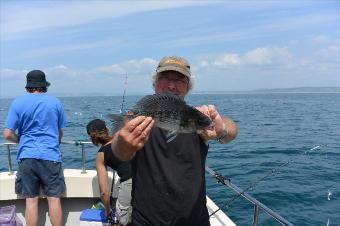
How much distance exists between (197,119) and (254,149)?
16943mm

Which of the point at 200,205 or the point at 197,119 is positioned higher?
the point at 197,119

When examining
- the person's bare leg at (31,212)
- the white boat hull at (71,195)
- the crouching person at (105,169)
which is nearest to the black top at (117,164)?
the crouching person at (105,169)

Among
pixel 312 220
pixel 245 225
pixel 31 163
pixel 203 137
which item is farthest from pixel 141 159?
pixel 312 220

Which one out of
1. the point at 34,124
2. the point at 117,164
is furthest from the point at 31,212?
the point at 117,164

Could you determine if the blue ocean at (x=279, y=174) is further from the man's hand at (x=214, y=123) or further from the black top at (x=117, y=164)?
the man's hand at (x=214, y=123)

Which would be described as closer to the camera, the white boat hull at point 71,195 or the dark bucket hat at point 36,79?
the dark bucket hat at point 36,79


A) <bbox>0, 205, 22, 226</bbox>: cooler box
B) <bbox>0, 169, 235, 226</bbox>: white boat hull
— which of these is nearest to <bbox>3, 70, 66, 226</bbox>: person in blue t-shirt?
<bbox>0, 205, 22, 226</bbox>: cooler box

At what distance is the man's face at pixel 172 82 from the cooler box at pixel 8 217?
3768 mm

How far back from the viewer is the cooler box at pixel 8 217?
5.64m

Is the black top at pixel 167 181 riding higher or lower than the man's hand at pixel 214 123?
lower

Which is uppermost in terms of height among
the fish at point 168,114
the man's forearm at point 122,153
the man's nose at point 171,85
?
the man's nose at point 171,85

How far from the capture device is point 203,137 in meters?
3.17

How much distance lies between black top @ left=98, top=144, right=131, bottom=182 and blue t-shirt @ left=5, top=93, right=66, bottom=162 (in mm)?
853

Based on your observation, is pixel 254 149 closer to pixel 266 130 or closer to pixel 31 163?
pixel 266 130
